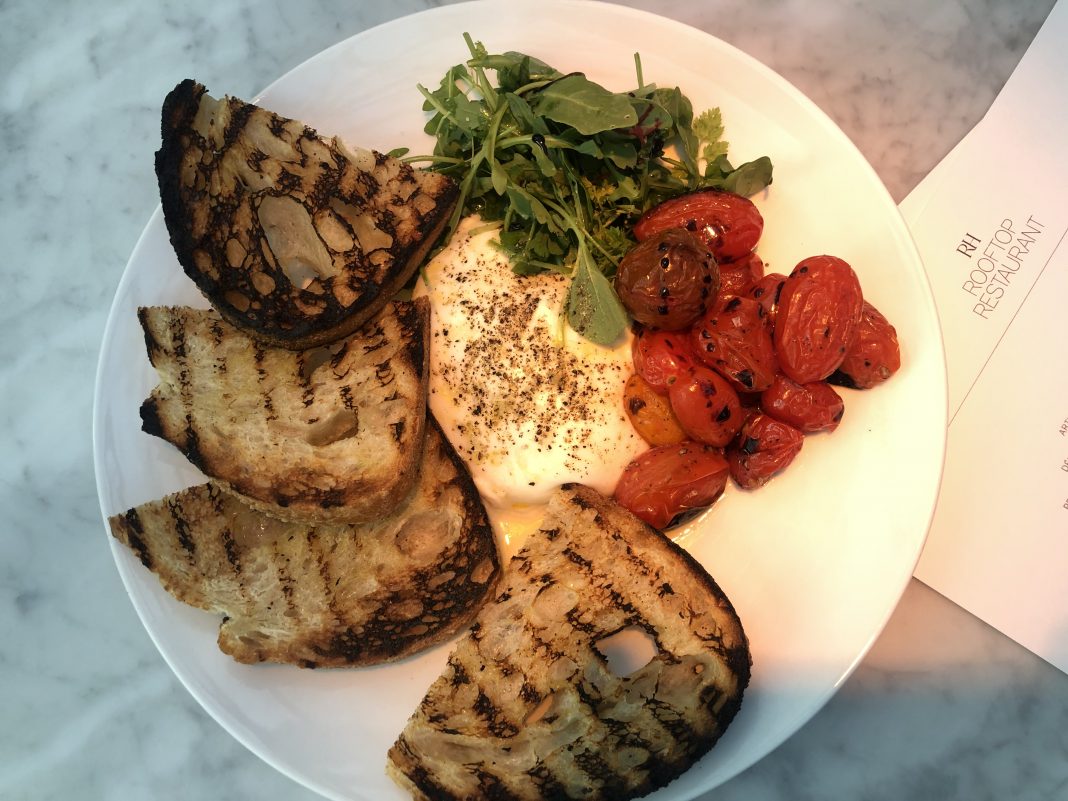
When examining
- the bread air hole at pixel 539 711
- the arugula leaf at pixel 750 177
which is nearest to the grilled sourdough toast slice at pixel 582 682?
the bread air hole at pixel 539 711

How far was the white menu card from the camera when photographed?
92.2 inches

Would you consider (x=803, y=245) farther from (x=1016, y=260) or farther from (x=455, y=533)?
(x=455, y=533)

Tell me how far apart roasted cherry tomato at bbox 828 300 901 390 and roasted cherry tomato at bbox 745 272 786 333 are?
225mm

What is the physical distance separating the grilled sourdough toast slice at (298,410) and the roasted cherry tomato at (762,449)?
94 cm

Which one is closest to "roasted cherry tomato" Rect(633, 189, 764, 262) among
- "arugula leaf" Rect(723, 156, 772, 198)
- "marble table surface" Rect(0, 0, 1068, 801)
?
"arugula leaf" Rect(723, 156, 772, 198)

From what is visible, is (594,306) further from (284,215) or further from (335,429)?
(284,215)

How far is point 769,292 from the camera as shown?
212 cm

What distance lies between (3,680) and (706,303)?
2.89 m

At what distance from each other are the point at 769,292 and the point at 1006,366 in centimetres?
→ 93

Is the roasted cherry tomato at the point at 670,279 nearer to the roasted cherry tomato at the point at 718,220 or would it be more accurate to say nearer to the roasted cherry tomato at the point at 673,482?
the roasted cherry tomato at the point at 718,220

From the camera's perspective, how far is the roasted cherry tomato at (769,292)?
208 centimetres

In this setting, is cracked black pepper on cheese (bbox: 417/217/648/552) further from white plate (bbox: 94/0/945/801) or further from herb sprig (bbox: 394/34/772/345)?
white plate (bbox: 94/0/945/801)

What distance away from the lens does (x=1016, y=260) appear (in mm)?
2424

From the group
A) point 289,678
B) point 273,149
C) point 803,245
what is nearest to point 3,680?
point 289,678
